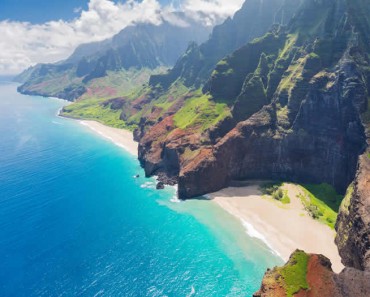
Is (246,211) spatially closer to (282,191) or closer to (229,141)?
(282,191)

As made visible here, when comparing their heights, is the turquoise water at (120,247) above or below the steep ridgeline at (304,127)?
below

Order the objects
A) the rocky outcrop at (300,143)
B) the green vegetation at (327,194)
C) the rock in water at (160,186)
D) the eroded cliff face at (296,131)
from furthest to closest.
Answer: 1. the rock in water at (160,186)
2. the eroded cliff face at (296,131)
3. the rocky outcrop at (300,143)
4. the green vegetation at (327,194)

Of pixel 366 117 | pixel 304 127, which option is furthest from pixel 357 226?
pixel 304 127

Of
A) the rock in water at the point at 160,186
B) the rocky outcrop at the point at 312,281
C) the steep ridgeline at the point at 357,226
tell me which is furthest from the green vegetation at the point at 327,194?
the rock in water at the point at 160,186

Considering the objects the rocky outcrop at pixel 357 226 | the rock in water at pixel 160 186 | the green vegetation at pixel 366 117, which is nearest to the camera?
the rocky outcrop at pixel 357 226

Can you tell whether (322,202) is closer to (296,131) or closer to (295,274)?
(296,131)

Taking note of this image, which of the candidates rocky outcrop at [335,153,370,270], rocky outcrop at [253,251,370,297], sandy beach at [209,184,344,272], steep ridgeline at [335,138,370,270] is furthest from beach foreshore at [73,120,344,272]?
rocky outcrop at [253,251,370,297]

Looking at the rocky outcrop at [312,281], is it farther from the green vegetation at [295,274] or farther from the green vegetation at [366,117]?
the green vegetation at [366,117]
